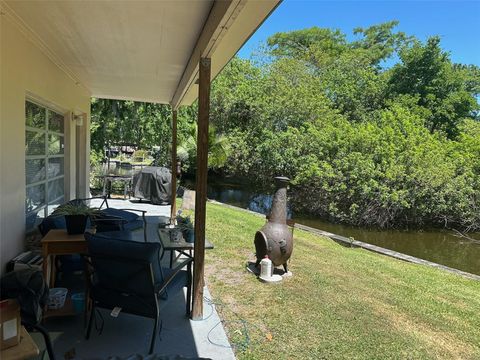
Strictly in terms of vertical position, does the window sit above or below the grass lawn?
above

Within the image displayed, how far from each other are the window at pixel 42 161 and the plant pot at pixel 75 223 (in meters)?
1.36

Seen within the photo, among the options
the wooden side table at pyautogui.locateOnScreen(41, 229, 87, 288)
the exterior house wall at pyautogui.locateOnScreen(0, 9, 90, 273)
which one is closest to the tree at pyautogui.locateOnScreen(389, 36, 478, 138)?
the exterior house wall at pyautogui.locateOnScreen(0, 9, 90, 273)

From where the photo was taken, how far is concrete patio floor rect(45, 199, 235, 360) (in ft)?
9.24

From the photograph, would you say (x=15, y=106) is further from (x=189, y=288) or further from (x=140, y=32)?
(x=189, y=288)

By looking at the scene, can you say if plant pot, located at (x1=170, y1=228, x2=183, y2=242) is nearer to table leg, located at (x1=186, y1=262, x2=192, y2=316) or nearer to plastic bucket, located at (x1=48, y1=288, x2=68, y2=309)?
table leg, located at (x1=186, y1=262, x2=192, y2=316)

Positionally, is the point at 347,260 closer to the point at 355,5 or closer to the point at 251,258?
the point at 251,258

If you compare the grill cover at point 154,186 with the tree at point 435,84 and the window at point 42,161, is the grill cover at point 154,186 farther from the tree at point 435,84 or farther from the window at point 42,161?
the tree at point 435,84

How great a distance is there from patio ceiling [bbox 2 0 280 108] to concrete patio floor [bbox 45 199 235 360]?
2.25 metres

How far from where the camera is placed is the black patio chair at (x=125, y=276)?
2773 millimetres

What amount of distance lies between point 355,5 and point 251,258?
93.1 feet

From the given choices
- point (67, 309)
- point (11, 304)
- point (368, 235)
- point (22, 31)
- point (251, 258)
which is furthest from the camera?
point (368, 235)

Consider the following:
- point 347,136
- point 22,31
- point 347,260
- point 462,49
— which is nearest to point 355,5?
point 462,49

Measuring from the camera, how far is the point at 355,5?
28.6m

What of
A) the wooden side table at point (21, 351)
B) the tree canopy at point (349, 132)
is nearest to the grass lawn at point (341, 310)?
the wooden side table at point (21, 351)
